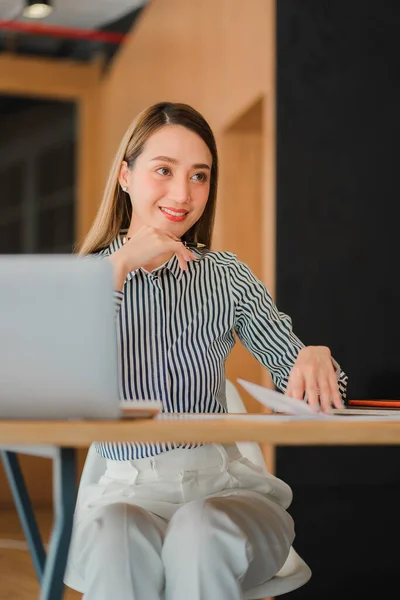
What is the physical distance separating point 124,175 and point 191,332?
0.41 meters

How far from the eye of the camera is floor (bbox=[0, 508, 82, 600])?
2.40m

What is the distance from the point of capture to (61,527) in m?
1.23

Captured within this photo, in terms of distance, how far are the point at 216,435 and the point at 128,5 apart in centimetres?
688

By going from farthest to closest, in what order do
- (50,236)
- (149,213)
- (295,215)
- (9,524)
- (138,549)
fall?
(50,236) → (295,215) → (9,524) → (149,213) → (138,549)

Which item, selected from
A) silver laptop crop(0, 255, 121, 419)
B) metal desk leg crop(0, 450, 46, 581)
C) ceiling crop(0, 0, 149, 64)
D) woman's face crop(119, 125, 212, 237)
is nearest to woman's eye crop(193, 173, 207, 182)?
woman's face crop(119, 125, 212, 237)

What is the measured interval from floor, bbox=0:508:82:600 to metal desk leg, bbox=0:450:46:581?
0.53 meters

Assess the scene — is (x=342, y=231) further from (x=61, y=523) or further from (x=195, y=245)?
(x=61, y=523)

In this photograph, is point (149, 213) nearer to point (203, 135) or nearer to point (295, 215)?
point (203, 135)

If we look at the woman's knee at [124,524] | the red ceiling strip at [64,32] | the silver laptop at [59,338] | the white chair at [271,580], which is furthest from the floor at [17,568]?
the red ceiling strip at [64,32]

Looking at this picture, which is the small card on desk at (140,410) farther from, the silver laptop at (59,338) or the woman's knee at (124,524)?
the woman's knee at (124,524)

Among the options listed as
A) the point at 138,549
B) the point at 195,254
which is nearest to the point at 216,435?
the point at 138,549

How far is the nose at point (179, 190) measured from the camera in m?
1.91

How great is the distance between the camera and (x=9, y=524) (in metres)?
3.21

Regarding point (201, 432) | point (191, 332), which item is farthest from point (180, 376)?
point (201, 432)
